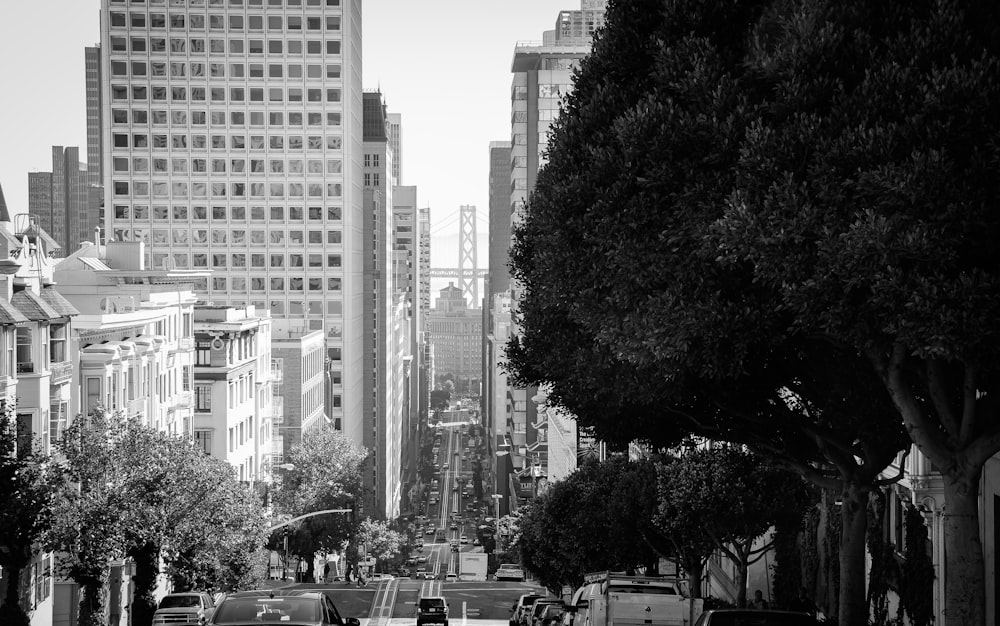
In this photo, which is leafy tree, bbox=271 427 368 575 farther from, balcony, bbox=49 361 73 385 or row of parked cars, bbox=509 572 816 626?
row of parked cars, bbox=509 572 816 626

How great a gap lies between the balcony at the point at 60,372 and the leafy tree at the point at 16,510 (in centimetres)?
1184

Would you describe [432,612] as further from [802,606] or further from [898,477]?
[898,477]

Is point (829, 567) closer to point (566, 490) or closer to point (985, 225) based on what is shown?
point (566, 490)

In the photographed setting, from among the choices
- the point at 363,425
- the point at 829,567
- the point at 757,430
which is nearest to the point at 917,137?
the point at 757,430

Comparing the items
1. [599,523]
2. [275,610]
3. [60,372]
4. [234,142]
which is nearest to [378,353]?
[234,142]

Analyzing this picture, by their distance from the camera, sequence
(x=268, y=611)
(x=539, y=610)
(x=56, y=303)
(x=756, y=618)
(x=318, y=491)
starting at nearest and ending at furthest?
(x=268, y=611)
(x=756, y=618)
(x=539, y=610)
(x=56, y=303)
(x=318, y=491)

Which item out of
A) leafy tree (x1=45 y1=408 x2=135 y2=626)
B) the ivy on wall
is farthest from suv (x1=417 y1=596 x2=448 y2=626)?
the ivy on wall

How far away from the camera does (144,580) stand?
41281mm

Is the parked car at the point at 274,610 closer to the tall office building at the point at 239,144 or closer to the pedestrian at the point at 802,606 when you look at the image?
the pedestrian at the point at 802,606

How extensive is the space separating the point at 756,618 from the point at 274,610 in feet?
20.3

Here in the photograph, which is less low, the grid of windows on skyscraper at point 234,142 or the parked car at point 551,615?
the grid of windows on skyscraper at point 234,142

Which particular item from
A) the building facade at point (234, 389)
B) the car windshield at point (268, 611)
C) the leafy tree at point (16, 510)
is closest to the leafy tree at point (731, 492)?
the leafy tree at point (16, 510)

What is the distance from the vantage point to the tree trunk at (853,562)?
21.7m

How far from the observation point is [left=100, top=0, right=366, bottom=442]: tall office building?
138 metres
